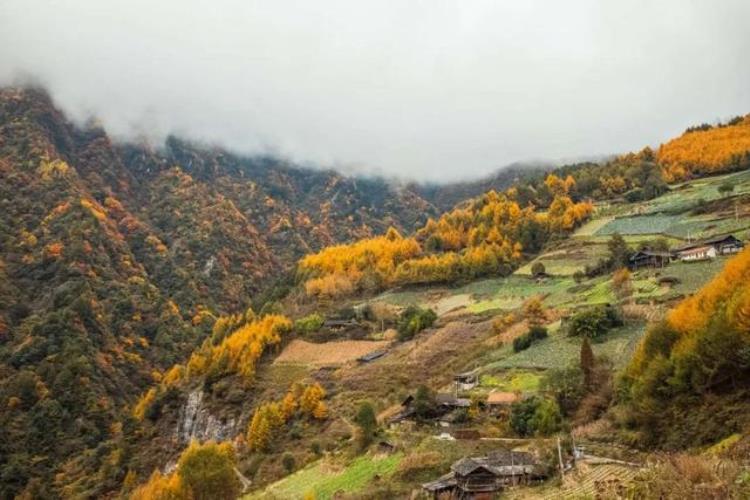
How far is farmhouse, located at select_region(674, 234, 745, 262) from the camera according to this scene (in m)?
74.0

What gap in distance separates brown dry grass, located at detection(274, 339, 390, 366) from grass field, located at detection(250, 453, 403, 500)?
98.6 feet

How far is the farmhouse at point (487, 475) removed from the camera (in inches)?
1346

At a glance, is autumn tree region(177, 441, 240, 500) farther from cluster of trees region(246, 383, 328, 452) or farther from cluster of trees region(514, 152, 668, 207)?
cluster of trees region(514, 152, 668, 207)

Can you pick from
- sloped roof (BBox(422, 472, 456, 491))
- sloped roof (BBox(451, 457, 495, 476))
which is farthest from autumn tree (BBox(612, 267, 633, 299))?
sloped roof (BBox(422, 472, 456, 491))

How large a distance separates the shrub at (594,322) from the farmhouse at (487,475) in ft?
83.6

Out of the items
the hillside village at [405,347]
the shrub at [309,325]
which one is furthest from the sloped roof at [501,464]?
the shrub at [309,325]

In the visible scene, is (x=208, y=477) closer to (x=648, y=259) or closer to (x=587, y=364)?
(x=587, y=364)

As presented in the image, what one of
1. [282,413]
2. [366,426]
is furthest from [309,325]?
[366,426]

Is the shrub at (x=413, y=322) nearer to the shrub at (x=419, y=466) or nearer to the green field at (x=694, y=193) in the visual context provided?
the shrub at (x=419, y=466)

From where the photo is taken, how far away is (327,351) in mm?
86000

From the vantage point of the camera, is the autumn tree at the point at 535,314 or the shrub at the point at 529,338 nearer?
the shrub at the point at 529,338

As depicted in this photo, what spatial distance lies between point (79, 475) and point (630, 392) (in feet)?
237

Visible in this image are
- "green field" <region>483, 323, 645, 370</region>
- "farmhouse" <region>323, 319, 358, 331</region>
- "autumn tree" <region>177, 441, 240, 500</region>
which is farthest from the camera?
"farmhouse" <region>323, 319, 358, 331</region>

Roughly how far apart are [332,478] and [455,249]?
82008 millimetres
